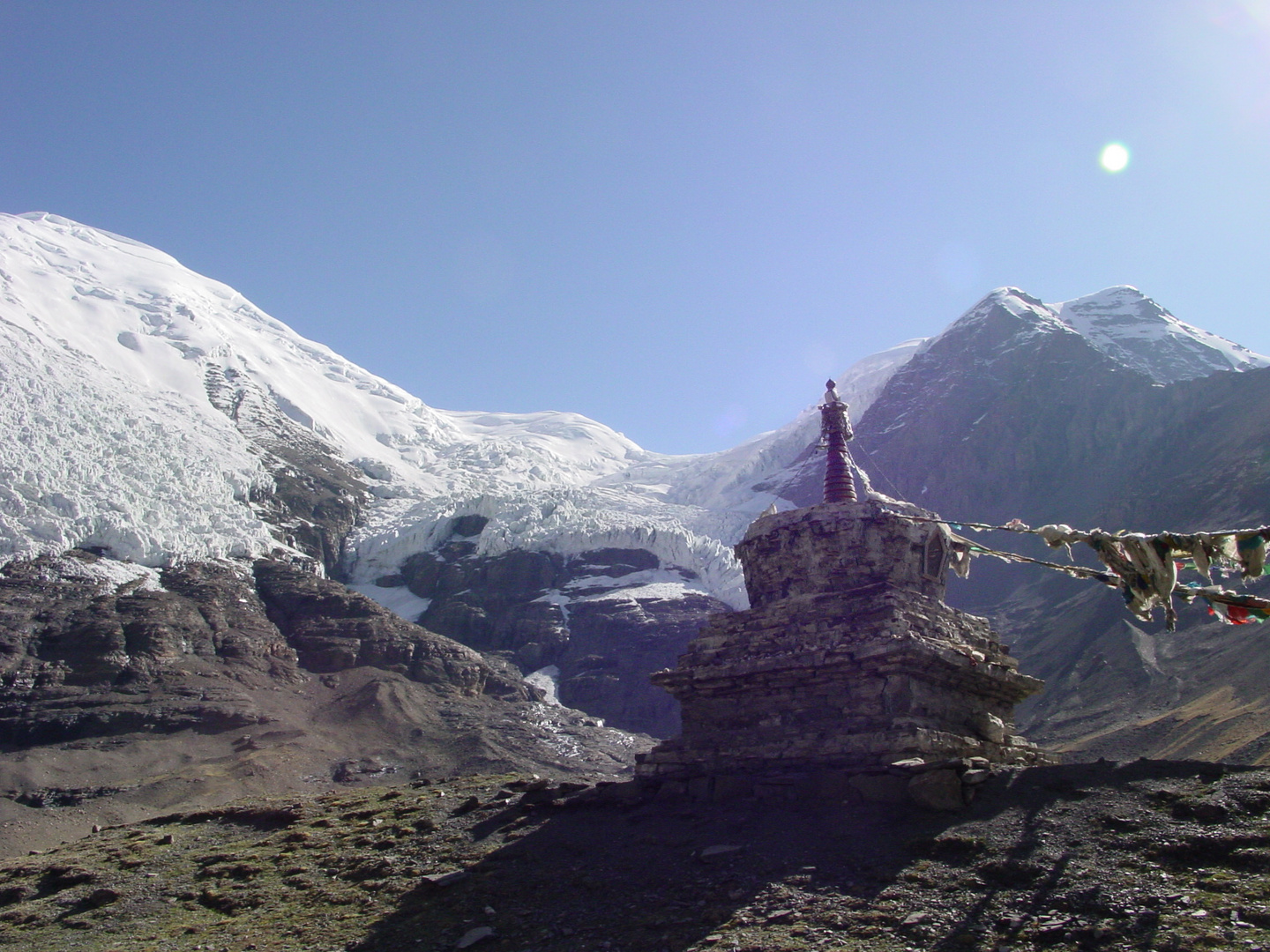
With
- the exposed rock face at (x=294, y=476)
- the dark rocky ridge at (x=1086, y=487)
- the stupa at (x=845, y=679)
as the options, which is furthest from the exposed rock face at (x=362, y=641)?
the stupa at (x=845, y=679)

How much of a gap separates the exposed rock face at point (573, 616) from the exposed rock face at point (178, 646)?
1138cm

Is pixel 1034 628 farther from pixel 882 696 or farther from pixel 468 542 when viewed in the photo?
pixel 882 696

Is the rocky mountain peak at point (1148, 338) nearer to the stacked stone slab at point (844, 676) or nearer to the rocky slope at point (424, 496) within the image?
the rocky slope at point (424, 496)

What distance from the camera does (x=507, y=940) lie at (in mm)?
11633

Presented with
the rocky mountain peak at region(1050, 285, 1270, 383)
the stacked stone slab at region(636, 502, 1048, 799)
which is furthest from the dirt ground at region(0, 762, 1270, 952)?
the rocky mountain peak at region(1050, 285, 1270, 383)

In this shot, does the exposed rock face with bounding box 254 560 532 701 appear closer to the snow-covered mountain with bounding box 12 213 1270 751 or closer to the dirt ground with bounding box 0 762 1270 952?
the snow-covered mountain with bounding box 12 213 1270 751

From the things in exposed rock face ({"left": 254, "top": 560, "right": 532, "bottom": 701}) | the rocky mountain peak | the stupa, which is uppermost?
the rocky mountain peak

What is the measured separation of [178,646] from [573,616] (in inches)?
1758

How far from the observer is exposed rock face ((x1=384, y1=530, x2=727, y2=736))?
9250 centimetres

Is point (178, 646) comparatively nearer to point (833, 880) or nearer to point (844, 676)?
point (844, 676)

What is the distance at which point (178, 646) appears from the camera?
72250 millimetres

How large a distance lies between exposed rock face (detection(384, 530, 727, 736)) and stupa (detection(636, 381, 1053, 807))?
68124mm

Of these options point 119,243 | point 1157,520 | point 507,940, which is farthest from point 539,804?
point 119,243

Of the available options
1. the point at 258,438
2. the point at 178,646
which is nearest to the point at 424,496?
the point at 258,438
